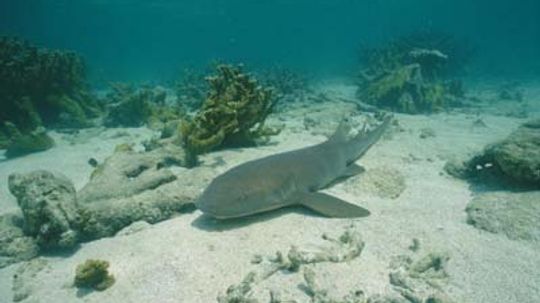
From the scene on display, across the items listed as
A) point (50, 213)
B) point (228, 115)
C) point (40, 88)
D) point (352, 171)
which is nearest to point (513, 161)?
point (352, 171)

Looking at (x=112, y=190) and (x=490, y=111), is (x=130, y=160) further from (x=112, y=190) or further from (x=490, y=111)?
(x=490, y=111)

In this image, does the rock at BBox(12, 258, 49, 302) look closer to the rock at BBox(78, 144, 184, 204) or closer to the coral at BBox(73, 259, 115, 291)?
the coral at BBox(73, 259, 115, 291)

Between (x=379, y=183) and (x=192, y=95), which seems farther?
(x=192, y=95)

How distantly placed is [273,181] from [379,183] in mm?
1883

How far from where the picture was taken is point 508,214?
5.04 metres

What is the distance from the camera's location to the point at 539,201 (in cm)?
517

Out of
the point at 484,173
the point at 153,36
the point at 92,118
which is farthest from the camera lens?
the point at 153,36

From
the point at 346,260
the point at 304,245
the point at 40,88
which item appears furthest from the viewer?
the point at 40,88

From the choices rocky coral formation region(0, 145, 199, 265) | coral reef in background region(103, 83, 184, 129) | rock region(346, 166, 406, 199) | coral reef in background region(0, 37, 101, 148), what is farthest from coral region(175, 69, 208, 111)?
rock region(346, 166, 406, 199)

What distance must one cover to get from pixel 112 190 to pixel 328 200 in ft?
9.58

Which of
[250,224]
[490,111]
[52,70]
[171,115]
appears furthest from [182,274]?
[490,111]

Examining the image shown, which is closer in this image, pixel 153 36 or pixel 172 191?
pixel 172 191

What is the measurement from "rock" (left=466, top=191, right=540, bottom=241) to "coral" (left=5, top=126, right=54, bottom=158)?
349 inches

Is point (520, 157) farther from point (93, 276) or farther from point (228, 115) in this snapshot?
point (93, 276)
